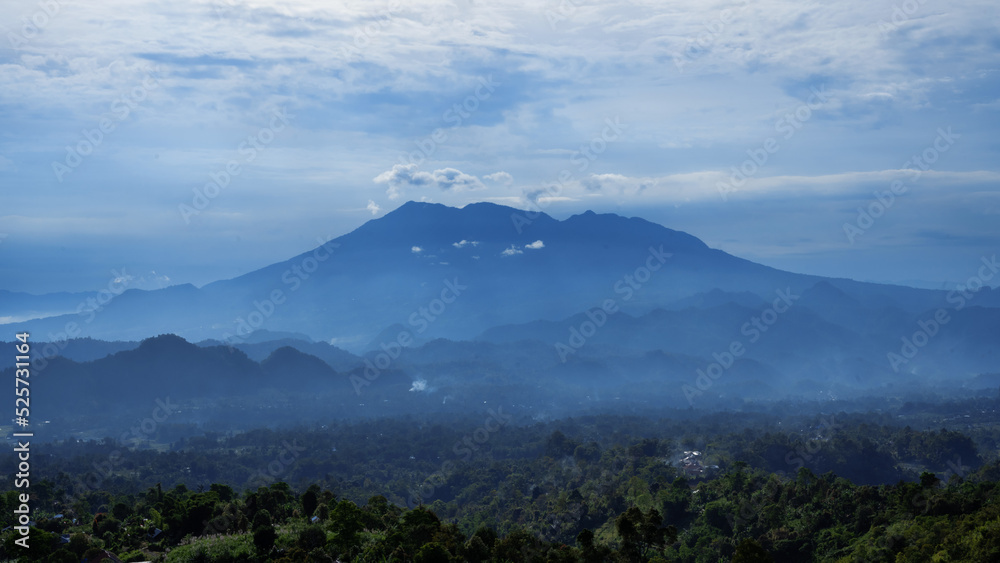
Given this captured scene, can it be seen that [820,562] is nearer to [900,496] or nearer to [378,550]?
[900,496]

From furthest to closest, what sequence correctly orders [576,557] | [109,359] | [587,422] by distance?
1. [109,359]
2. [587,422]
3. [576,557]

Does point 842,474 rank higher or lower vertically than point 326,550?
lower

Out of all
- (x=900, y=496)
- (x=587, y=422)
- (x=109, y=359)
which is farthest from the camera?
(x=109, y=359)

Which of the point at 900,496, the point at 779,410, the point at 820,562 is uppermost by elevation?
the point at 900,496

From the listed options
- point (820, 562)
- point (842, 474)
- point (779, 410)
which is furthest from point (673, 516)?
point (779, 410)

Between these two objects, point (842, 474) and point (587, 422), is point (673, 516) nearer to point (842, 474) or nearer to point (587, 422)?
point (842, 474)

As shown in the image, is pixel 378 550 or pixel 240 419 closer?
pixel 378 550
